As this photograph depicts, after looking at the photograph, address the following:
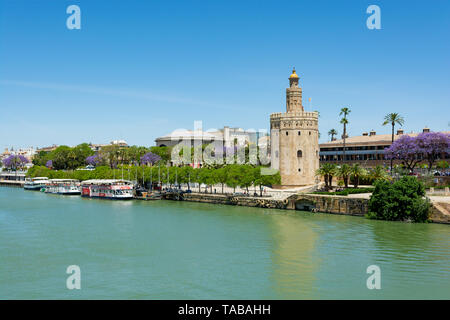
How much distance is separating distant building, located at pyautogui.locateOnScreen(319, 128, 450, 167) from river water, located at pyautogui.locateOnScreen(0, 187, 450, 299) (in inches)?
1701

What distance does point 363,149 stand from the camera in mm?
96750

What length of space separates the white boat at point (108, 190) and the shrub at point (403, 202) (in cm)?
4570

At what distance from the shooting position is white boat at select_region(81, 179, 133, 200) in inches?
3214

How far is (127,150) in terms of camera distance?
429ft

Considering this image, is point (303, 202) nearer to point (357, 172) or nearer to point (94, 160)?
point (357, 172)

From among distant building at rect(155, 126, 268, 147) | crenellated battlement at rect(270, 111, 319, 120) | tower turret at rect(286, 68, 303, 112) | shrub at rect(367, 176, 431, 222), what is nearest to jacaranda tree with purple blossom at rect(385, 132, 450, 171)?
crenellated battlement at rect(270, 111, 319, 120)

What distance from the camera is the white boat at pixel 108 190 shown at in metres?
81.6

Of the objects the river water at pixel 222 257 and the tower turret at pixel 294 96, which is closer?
the river water at pixel 222 257

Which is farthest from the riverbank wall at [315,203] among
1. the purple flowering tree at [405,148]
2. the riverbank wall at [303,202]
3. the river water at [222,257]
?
the purple flowering tree at [405,148]

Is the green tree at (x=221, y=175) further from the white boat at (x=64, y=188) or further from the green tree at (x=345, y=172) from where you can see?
the white boat at (x=64, y=188)

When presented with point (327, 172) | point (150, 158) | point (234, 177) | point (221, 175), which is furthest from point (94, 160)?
point (327, 172)

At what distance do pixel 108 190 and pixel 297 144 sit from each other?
35523mm
